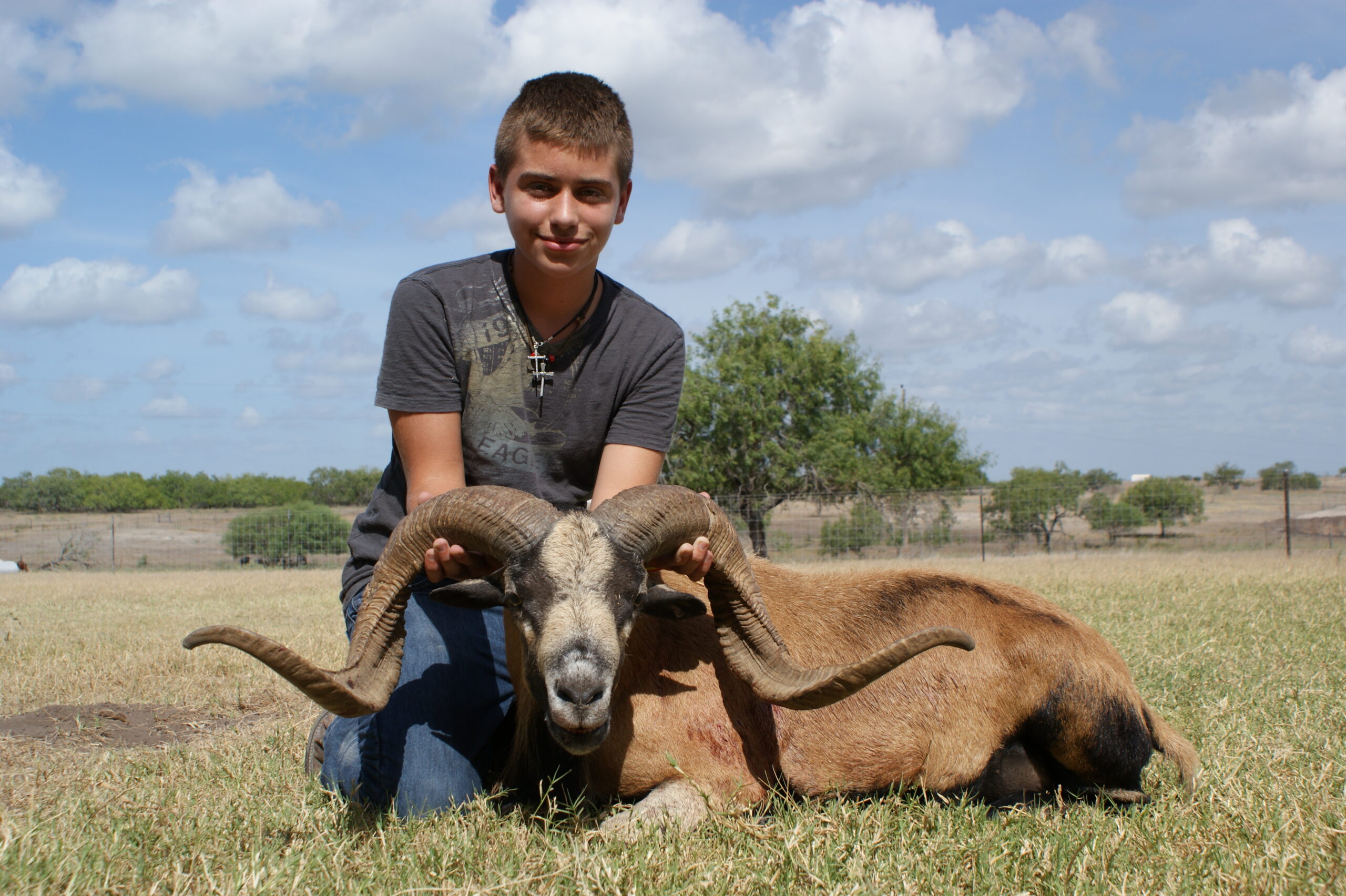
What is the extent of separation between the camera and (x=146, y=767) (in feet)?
16.0

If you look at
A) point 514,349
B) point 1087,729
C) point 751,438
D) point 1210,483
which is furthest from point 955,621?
point 751,438

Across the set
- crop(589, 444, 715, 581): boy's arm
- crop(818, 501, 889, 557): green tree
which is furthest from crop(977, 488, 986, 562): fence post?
crop(589, 444, 715, 581): boy's arm

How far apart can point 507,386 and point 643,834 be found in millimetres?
2132

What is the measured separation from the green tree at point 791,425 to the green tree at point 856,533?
575 centimetres

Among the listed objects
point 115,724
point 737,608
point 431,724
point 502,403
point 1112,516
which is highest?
point 502,403

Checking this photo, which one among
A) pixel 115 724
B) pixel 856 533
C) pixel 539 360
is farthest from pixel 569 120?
pixel 856 533

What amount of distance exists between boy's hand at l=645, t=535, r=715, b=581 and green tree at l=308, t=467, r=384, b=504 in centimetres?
5708

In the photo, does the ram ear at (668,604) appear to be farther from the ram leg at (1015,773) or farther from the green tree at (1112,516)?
the green tree at (1112,516)

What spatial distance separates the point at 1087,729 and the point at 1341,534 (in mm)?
26553

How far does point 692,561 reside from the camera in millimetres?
4129

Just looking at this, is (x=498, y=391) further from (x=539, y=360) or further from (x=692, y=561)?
(x=692, y=561)

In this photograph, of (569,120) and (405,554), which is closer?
(405,554)

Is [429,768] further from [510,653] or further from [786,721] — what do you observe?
[786,721]

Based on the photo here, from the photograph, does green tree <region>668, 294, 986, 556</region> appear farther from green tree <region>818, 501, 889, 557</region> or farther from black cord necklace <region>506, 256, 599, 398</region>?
black cord necklace <region>506, 256, 599, 398</region>
